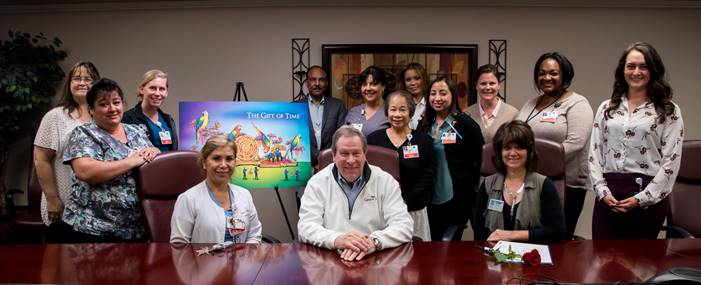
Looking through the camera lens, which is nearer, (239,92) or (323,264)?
(323,264)

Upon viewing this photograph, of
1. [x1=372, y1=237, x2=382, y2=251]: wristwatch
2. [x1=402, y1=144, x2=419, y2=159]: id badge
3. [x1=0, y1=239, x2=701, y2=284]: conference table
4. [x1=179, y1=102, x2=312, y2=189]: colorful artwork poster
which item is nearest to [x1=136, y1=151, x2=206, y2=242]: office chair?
[x1=0, y1=239, x2=701, y2=284]: conference table

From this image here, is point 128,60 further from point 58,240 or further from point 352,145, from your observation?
point 352,145

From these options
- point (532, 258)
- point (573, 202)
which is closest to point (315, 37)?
point (573, 202)

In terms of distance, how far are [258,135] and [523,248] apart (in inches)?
80.4

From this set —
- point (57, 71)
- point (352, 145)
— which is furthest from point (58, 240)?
point (57, 71)

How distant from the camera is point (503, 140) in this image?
7.90 ft

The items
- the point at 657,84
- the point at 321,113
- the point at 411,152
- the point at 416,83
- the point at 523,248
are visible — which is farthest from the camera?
the point at 321,113

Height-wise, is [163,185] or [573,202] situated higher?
[163,185]

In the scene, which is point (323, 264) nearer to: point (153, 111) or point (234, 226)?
point (234, 226)

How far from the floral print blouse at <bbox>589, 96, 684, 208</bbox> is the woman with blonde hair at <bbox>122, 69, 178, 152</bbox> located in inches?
100

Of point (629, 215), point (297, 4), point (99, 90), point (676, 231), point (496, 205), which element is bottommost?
point (676, 231)

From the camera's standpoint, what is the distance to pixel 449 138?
10.4ft

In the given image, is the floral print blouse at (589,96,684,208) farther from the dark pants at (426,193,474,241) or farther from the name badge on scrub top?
the dark pants at (426,193,474,241)

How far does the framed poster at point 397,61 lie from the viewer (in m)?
4.67
